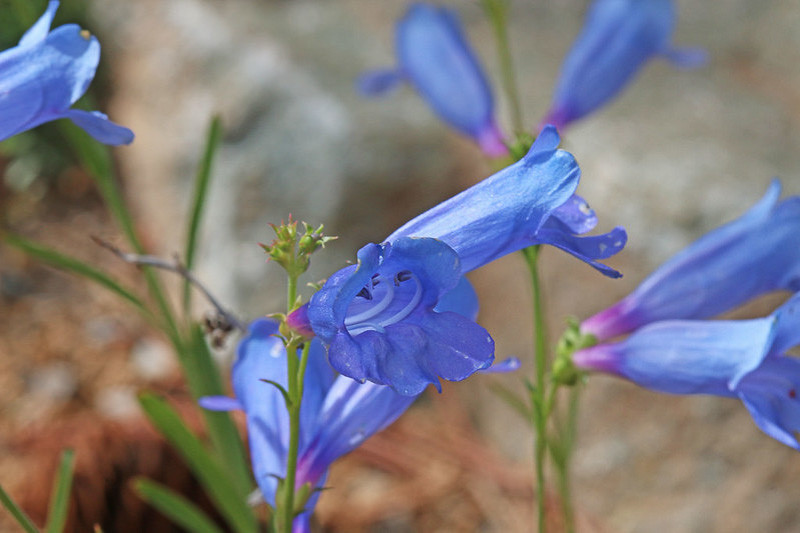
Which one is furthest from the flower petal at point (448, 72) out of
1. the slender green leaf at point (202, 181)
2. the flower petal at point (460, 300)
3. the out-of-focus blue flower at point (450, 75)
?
the flower petal at point (460, 300)

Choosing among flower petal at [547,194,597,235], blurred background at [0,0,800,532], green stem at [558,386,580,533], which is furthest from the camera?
blurred background at [0,0,800,532]

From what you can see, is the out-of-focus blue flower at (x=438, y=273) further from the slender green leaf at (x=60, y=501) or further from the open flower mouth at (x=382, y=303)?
the slender green leaf at (x=60, y=501)

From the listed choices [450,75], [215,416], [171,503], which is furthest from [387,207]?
[171,503]

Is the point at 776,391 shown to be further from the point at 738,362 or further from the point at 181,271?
the point at 181,271

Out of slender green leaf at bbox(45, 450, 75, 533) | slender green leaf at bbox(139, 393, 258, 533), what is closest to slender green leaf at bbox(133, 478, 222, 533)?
slender green leaf at bbox(139, 393, 258, 533)

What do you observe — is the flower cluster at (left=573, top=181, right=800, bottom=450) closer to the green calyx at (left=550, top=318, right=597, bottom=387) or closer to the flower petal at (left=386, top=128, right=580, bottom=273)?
the green calyx at (left=550, top=318, right=597, bottom=387)
